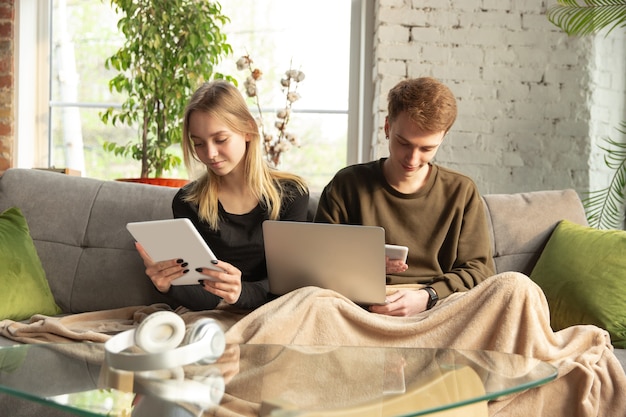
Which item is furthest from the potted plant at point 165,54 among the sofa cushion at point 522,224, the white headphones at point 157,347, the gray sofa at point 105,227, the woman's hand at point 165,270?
the white headphones at point 157,347

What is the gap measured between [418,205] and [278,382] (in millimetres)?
1147

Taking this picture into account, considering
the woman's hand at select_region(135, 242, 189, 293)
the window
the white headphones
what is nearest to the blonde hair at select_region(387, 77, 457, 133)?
the woman's hand at select_region(135, 242, 189, 293)

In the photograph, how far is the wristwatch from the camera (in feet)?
6.82

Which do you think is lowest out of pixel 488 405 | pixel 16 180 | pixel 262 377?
pixel 488 405

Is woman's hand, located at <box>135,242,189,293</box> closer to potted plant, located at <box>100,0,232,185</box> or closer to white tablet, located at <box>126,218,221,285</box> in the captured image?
white tablet, located at <box>126,218,221,285</box>

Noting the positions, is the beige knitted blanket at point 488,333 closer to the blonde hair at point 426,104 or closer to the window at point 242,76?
the blonde hair at point 426,104

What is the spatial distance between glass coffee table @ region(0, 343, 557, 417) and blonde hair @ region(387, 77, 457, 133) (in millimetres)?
806

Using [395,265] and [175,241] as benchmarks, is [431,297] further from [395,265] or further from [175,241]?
[175,241]

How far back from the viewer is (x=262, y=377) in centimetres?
130

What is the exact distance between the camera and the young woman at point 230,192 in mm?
2271

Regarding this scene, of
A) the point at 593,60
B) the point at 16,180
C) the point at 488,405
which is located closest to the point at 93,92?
the point at 16,180

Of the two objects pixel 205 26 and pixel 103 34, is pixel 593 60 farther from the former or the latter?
pixel 103 34

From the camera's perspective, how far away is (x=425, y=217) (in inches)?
91.3

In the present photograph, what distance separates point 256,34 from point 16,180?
2.25 m
